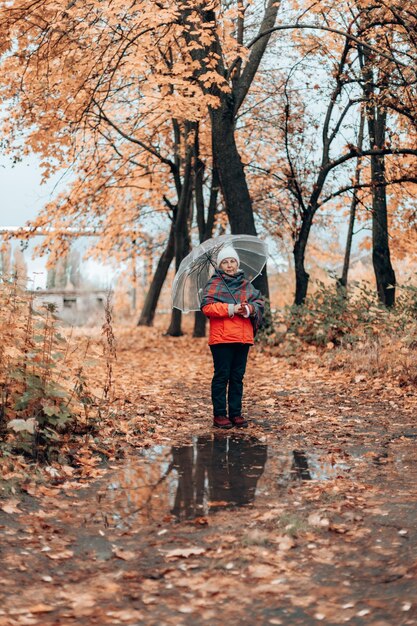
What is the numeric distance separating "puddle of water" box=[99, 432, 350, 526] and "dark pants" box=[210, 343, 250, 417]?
70 centimetres

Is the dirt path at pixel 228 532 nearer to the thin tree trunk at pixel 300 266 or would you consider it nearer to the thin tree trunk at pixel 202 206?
the thin tree trunk at pixel 300 266

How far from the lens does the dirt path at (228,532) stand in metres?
3.83

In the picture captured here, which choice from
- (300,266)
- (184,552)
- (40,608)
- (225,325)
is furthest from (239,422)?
(300,266)

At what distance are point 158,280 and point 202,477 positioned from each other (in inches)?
729

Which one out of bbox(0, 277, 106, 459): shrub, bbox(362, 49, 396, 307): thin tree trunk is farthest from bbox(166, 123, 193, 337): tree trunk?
bbox(0, 277, 106, 459): shrub

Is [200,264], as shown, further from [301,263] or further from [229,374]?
[301,263]

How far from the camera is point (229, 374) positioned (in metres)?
8.62

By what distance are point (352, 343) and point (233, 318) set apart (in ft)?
19.9

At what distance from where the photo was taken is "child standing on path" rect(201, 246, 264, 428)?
27.3 ft

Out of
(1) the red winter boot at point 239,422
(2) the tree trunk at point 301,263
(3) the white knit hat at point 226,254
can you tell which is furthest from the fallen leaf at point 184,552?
(2) the tree trunk at point 301,263

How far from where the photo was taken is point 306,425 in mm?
8711

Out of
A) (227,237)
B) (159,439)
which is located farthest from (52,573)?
(227,237)

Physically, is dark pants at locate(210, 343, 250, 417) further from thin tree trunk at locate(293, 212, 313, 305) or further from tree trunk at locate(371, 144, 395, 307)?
tree trunk at locate(371, 144, 395, 307)

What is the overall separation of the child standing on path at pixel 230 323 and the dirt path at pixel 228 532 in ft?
1.15
